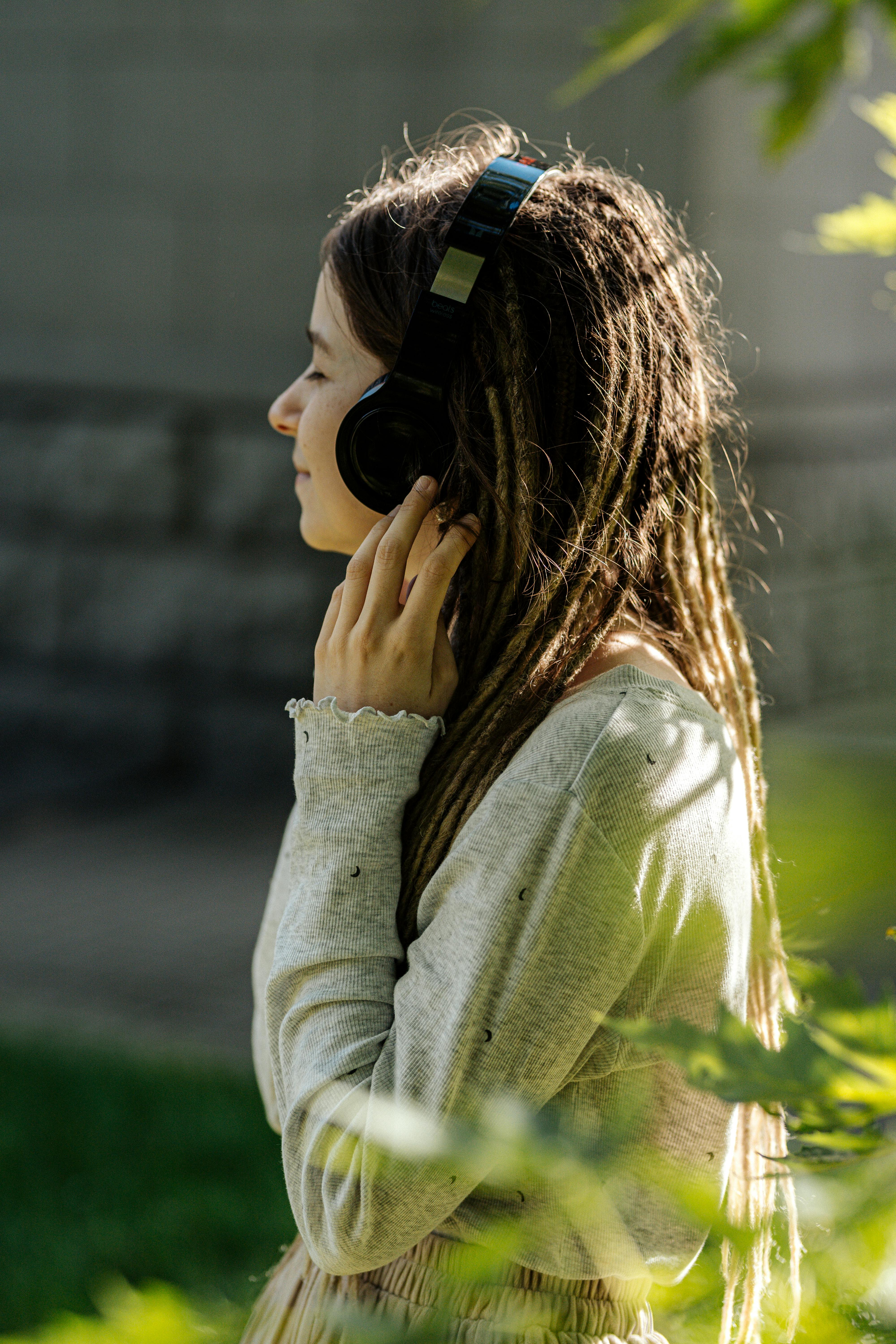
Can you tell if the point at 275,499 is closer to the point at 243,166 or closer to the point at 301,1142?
the point at 243,166

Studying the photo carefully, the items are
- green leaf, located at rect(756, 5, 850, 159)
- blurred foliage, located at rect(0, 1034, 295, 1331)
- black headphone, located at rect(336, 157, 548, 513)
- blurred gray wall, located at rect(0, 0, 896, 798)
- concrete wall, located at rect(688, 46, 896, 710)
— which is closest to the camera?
green leaf, located at rect(756, 5, 850, 159)

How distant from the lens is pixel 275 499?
5555mm

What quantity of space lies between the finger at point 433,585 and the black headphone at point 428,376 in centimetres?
12

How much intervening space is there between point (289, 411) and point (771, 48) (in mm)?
1358

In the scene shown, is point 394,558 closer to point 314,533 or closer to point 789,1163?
point 314,533

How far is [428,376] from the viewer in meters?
1.33

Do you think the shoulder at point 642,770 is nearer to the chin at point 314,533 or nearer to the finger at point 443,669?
the finger at point 443,669

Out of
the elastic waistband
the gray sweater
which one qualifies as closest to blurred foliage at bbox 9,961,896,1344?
the gray sweater

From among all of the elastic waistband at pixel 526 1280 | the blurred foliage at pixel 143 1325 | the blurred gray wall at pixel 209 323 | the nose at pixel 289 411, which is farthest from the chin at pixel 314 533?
the blurred gray wall at pixel 209 323

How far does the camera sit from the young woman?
107 centimetres

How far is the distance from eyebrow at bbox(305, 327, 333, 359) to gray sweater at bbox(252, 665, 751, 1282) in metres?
0.58

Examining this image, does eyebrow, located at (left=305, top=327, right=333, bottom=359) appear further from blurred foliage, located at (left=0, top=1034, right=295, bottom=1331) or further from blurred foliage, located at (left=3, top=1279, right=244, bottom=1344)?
blurred foliage, located at (left=0, top=1034, right=295, bottom=1331)

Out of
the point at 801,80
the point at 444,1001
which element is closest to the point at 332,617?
the point at 444,1001

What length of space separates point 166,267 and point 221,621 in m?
1.63
